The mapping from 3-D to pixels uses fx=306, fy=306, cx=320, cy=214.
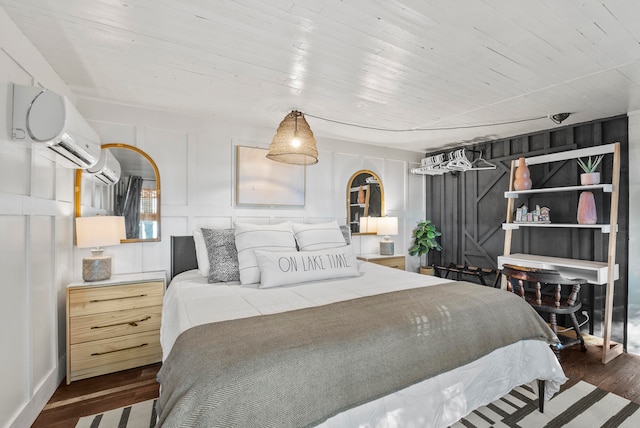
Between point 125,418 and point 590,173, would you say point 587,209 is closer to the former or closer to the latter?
point 590,173

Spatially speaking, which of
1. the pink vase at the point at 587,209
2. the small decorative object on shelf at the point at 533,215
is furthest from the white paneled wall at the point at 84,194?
the pink vase at the point at 587,209

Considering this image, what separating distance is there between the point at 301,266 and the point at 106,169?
1.93 metres

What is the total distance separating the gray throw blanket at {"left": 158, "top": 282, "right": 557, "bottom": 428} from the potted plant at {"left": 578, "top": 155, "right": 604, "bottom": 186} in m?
1.94

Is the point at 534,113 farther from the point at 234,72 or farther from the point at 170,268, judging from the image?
the point at 170,268

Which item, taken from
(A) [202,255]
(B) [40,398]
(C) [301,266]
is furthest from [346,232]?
(B) [40,398]

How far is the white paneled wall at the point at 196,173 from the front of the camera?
288 cm

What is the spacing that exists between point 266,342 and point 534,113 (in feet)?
10.8

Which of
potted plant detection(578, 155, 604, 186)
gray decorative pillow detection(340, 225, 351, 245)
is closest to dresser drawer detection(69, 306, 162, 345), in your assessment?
gray decorative pillow detection(340, 225, 351, 245)

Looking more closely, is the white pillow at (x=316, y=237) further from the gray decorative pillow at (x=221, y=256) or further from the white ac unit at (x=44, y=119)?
the white ac unit at (x=44, y=119)

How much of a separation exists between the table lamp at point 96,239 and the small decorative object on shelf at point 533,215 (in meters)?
4.15

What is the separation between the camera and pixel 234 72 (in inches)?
88.4

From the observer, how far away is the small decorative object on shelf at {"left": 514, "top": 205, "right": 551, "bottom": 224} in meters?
3.35

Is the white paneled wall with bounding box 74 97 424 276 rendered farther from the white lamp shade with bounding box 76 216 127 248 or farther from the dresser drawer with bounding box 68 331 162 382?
the dresser drawer with bounding box 68 331 162 382

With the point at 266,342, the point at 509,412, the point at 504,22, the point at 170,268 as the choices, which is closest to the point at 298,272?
the point at 266,342
